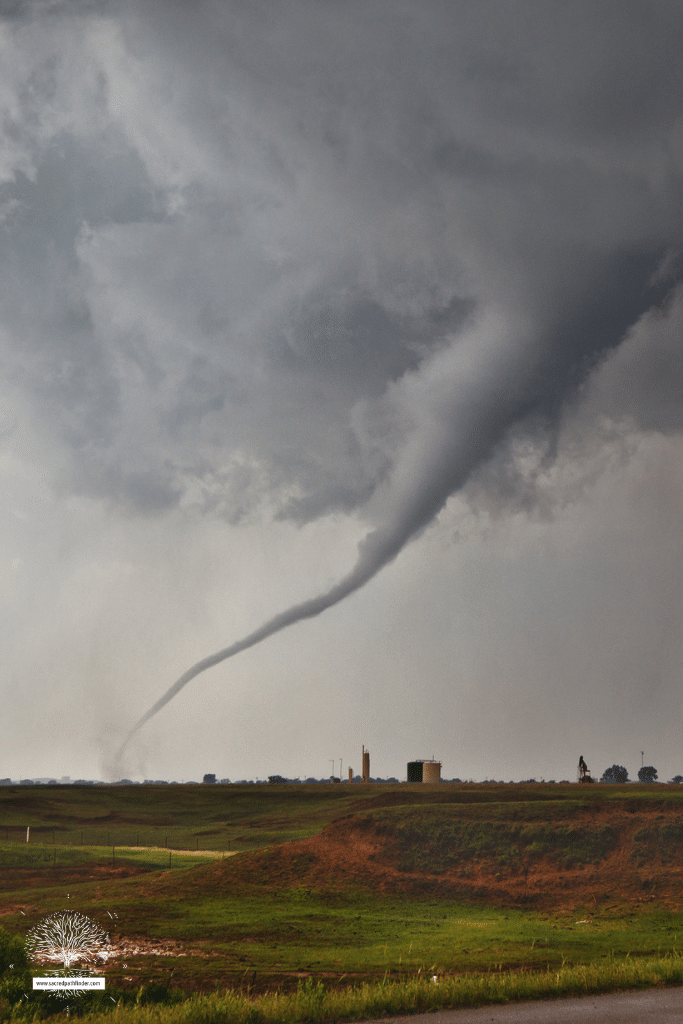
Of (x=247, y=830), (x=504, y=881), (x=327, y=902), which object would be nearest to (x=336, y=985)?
(x=327, y=902)

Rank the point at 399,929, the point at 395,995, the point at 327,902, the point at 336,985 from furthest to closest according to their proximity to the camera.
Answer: the point at 327,902 < the point at 399,929 < the point at 336,985 < the point at 395,995

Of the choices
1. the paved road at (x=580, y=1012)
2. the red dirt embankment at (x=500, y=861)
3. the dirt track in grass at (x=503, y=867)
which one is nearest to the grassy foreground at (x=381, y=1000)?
the paved road at (x=580, y=1012)

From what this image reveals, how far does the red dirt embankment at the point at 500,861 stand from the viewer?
48094 mm

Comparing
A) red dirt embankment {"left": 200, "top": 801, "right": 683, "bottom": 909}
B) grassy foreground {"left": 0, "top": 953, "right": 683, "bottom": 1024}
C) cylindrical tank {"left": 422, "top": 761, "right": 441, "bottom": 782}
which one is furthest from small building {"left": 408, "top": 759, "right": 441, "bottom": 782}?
grassy foreground {"left": 0, "top": 953, "right": 683, "bottom": 1024}

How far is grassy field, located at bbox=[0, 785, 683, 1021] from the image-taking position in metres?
24.5

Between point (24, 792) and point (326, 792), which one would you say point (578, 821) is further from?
point (24, 792)

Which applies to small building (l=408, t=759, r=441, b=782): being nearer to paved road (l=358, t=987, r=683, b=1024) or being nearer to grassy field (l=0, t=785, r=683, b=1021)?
grassy field (l=0, t=785, r=683, b=1021)

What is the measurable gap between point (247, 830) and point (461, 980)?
3293 inches

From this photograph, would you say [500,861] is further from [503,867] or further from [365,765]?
[365,765]

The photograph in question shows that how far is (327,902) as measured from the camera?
4616 cm

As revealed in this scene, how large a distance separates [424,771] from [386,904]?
91925 mm

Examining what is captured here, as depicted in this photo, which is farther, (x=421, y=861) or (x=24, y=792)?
(x=24, y=792)

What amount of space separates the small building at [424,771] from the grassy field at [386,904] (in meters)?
52.8

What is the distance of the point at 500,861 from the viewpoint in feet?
174
